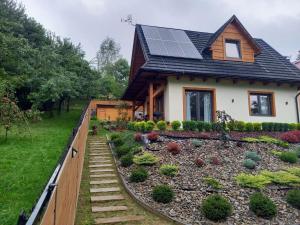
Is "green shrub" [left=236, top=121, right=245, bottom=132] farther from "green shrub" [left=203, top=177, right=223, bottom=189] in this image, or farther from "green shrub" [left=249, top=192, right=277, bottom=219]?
"green shrub" [left=249, top=192, right=277, bottom=219]

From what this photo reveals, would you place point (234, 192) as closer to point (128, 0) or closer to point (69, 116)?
point (128, 0)

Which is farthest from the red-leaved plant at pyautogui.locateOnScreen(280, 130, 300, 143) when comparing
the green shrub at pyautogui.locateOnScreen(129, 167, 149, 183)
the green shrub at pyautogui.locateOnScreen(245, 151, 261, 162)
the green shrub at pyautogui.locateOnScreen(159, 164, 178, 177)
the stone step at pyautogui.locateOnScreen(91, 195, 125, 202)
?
the stone step at pyautogui.locateOnScreen(91, 195, 125, 202)

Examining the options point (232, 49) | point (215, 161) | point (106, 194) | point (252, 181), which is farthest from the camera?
point (232, 49)

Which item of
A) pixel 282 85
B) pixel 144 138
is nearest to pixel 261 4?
pixel 282 85

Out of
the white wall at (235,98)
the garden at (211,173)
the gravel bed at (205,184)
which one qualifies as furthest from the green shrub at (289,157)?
the white wall at (235,98)

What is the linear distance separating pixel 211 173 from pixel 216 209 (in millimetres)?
2097

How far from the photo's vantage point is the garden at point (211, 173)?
230 inches

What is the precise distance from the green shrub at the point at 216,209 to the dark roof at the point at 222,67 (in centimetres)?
752

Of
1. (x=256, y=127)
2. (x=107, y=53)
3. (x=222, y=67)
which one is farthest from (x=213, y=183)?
(x=107, y=53)

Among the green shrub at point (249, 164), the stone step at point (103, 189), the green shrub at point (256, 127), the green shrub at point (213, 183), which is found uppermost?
the green shrub at point (256, 127)

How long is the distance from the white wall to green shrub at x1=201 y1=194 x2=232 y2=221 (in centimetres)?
724

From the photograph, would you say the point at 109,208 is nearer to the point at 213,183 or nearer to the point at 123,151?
the point at 213,183

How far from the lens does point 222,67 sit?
1397cm

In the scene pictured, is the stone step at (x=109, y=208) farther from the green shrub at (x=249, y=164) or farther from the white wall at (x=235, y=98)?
the white wall at (x=235, y=98)
